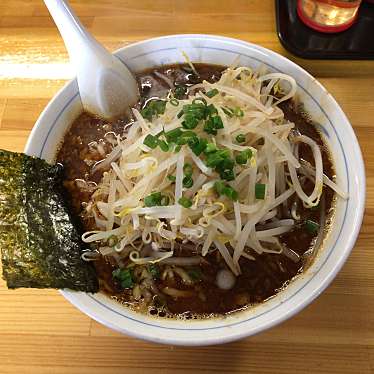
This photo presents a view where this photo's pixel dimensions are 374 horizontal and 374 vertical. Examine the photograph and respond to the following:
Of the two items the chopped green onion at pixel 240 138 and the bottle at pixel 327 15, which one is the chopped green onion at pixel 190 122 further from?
the bottle at pixel 327 15

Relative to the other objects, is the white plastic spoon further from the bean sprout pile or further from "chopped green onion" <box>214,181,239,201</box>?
"chopped green onion" <box>214,181,239,201</box>

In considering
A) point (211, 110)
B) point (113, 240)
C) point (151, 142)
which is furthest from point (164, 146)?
point (113, 240)

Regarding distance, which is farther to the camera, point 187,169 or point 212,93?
point 212,93

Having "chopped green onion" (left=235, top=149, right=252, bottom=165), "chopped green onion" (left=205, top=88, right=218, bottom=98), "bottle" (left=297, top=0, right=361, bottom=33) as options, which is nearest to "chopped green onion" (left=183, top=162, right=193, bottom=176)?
"chopped green onion" (left=235, top=149, right=252, bottom=165)

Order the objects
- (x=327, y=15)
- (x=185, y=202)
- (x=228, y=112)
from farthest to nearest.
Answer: (x=327, y=15) < (x=228, y=112) < (x=185, y=202)

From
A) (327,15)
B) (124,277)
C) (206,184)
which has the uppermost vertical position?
(327,15)

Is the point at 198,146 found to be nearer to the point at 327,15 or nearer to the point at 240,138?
the point at 240,138

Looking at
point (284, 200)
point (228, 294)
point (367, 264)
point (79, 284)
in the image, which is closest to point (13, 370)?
point (79, 284)
